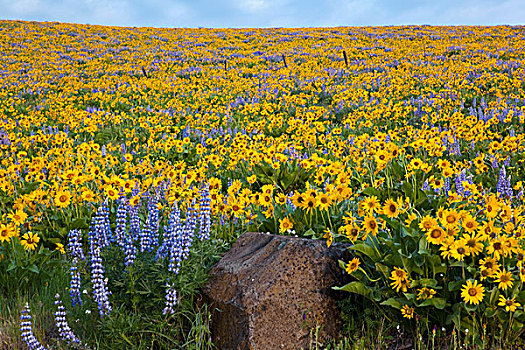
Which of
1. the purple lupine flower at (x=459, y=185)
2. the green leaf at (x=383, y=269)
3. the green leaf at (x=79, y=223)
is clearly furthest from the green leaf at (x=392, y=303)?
the green leaf at (x=79, y=223)

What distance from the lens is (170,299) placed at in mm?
2998

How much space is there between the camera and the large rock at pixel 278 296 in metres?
2.90

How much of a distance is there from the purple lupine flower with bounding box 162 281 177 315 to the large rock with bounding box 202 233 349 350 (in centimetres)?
28

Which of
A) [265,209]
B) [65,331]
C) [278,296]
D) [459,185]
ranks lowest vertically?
[65,331]

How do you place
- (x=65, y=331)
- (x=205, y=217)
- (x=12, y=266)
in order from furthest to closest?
(x=12, y=266)
(x=205, y=217)
(x=65, y=331)

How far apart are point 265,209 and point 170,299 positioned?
182cm

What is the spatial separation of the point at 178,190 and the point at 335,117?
7.08 meters

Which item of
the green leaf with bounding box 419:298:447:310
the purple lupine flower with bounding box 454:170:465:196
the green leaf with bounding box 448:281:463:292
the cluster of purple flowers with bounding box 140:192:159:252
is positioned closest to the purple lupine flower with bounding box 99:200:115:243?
the cluster of purple flowers with bounding box 140:192:159:252

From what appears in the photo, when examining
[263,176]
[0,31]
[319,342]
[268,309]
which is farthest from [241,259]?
[0,31]

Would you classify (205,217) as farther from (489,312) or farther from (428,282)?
(489,312)

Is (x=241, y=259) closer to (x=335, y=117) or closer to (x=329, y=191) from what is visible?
(x=329, y=191)

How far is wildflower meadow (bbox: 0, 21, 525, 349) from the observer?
278cm

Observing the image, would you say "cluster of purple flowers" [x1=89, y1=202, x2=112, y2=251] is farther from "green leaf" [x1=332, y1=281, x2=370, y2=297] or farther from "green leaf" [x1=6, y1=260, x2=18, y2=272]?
"green leaf" [x1=332, y1=281, x2=370, y2=297]

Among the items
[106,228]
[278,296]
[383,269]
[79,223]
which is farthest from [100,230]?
[383,269]
